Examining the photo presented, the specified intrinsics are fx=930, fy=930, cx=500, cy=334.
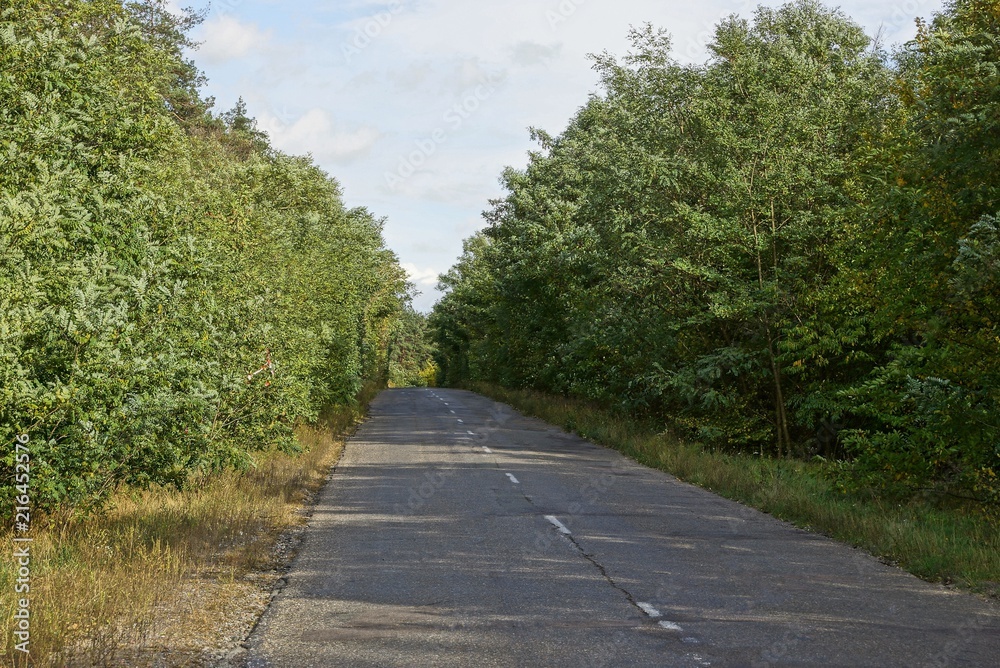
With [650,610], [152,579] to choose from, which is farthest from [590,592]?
[152,579]

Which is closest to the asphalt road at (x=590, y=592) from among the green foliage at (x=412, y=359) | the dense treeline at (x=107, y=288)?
the dense treeline at (x=107, y=288)

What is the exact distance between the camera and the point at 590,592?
8922mm

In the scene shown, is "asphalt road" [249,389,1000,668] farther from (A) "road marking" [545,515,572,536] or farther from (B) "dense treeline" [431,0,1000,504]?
(B) "dense treeline" [431,0,1000,504]

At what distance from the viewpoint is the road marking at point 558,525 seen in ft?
40.9

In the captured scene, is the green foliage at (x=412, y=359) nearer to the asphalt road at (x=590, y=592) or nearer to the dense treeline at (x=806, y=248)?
the dense treeline at (x=806, y=248)

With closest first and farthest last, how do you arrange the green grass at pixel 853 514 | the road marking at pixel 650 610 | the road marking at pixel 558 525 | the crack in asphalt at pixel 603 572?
the road marking at pixel 650 610, the crack in asphalt at pixel 603 572, the green grass at pixel 853 514, the road marking at pixel 558 525

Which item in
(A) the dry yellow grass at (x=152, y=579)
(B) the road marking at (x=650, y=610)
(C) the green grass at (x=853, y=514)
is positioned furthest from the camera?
(C) the green grass at (x=853, y=514)

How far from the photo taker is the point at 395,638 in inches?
287

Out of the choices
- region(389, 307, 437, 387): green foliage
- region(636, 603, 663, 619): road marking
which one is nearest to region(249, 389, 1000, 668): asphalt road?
region(636, 603, 663, 619): road marking

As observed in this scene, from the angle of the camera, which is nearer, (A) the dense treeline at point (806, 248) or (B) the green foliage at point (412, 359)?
(A) the dense treeline at point (806, 248)

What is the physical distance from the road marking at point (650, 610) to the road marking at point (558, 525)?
3970 millimetres

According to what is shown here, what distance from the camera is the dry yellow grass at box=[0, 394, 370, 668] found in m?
6.77

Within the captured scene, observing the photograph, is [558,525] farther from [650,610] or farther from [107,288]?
[107,288]

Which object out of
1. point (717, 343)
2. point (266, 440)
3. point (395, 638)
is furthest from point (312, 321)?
point (395, 638)
